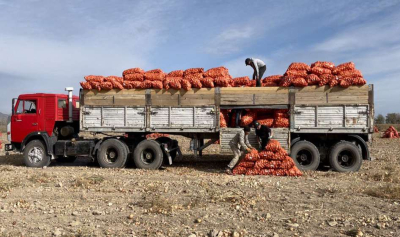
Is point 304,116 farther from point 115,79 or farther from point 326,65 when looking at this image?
point 115,79

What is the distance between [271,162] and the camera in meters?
9.86

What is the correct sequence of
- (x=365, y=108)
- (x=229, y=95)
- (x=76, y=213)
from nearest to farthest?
(x=76, y=213), (x=365, y=108), (x=229, y=95)

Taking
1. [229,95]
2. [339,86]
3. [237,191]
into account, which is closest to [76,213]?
[237,191]

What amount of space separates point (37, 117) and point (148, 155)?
15.0ft

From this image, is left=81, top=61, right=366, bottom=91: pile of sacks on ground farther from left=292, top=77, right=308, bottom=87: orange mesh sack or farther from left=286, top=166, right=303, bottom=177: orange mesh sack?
left=286, top=166, right=303, bottom=177: orange mesh sack

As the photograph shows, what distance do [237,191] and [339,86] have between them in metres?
5.37

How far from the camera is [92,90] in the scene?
1172 centimetres

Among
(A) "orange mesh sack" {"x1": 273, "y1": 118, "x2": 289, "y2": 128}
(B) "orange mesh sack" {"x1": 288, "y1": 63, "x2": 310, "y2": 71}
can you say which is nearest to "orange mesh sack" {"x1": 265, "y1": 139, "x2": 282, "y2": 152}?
(A) "orange mesh sack" {"x1": 273, "y1": 118, "x2": 289, "y2": 128}

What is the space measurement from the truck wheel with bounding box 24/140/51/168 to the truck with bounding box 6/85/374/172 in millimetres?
34

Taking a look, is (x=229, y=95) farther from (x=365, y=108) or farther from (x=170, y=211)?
(x=170, y=211)

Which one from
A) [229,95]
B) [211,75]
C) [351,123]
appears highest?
[211,75]

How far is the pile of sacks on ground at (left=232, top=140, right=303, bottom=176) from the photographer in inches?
384

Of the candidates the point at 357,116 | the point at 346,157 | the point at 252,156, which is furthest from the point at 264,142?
the point at 357,116

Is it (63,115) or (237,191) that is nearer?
(237,191)
